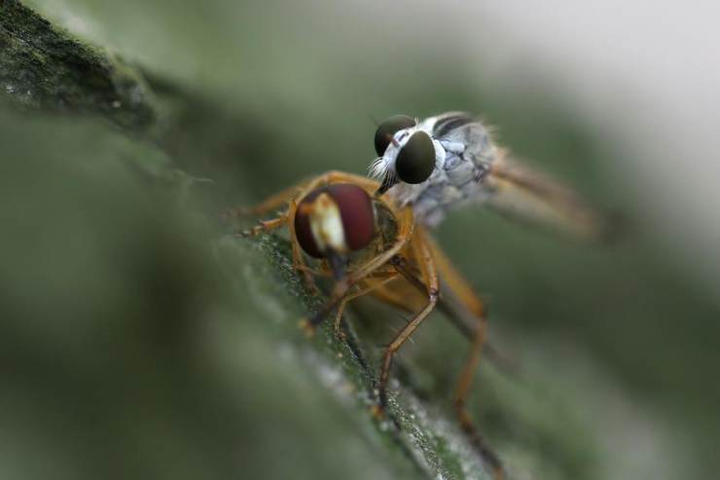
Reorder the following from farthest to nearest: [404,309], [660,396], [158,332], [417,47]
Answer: [417,47]
[660,396]
[404,309]
[158,332]

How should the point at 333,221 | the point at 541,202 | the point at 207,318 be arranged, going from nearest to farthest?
the point at 207,318 < the point at 333,221 < the point at 541,202

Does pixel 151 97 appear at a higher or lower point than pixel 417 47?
lower

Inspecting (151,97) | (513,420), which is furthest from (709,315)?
(151,97)

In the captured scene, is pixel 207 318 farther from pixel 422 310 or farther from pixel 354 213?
pixel 422 310

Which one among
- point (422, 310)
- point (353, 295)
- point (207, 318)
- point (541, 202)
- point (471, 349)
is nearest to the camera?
point (207, 318)

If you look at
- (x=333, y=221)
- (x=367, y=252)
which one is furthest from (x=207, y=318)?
(x=367, y=252)

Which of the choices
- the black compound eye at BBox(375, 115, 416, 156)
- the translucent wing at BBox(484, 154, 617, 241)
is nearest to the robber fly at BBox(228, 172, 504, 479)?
the black compound eye at BBox(375, 115, 416, 156)

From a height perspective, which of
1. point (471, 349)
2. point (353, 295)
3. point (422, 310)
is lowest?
point (471, 349)

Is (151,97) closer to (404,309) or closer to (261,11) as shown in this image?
(404,309)

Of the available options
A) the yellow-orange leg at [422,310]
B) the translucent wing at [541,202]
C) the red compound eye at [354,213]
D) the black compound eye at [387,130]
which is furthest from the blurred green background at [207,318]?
the black compound eye at [387,130]
